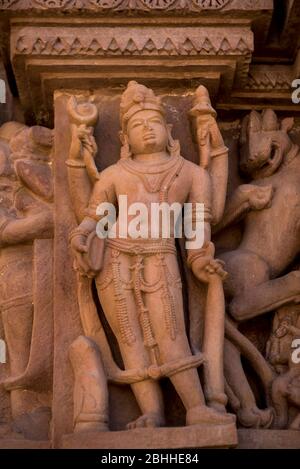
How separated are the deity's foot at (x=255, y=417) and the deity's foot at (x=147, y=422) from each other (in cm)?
44

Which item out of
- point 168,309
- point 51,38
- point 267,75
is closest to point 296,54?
point 267,75

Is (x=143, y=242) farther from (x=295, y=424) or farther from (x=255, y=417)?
(x=295, y=424)

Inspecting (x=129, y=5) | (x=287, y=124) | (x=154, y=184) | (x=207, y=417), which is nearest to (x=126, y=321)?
(x=207, y=417)

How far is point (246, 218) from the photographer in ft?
18.0

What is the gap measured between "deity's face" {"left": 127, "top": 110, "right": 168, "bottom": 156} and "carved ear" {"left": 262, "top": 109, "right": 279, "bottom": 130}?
70 cm

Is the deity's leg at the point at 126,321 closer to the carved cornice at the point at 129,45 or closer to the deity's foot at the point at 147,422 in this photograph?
the deity's foot at the point at 147,422

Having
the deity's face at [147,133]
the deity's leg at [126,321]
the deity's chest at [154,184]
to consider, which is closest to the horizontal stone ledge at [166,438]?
the deity's leg at [126,321]

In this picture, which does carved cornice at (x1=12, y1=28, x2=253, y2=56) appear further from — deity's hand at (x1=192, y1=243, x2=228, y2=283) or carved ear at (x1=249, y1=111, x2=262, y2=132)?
deity's hand at (x1=192, y1=243, x2=228, y2=283)

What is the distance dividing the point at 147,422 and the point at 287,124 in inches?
78.1

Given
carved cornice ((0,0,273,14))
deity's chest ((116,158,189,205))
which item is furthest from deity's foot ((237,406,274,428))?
carved cornice ((0,0,273,14))

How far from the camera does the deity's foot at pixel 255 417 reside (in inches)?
193

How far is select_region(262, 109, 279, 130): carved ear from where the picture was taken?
5.62 metres
